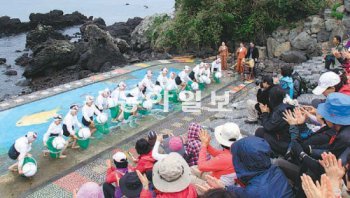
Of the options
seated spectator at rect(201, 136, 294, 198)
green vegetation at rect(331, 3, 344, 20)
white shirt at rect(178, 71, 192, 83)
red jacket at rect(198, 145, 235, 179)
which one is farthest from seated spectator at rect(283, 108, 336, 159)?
green vegetation at rect(331, 3, 344, 20)

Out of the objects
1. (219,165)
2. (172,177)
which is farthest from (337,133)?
(172,177)

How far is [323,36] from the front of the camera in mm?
16812

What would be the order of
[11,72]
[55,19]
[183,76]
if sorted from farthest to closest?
[55,19]
[11,72]
[183,76]

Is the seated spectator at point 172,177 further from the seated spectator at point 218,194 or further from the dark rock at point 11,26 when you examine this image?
the dark rock at point 11,26

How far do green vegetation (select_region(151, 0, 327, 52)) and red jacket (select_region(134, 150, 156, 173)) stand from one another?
12752 mm

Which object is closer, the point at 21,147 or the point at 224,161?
the point at 224,161

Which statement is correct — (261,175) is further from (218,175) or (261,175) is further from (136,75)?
(136,75)

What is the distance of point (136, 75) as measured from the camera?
15.8 meters

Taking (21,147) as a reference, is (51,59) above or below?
below

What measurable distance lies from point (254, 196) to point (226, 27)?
1599 cm

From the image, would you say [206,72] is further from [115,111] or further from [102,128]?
[102,128]

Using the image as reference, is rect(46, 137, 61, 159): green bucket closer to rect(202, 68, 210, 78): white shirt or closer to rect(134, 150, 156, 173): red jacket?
rect(134, 150, 156, 173): red jacket

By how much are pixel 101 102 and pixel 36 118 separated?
2.69 meters

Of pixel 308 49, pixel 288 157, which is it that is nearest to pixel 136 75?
pixel 308 49
